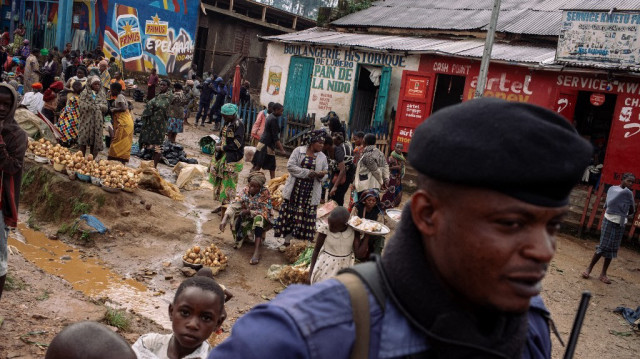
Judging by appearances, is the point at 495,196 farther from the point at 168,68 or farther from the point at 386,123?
the point at 168,68

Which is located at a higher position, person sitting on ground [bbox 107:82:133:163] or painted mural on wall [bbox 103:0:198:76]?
painted mural on wall [bbox 103:0:198:76]

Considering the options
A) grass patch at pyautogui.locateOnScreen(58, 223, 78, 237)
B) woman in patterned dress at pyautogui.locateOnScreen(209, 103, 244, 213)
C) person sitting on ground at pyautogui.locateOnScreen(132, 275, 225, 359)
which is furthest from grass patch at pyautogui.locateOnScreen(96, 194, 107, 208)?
person sitting on ground at pyautogui.locateOnScreen(132, 275, 225, 359)

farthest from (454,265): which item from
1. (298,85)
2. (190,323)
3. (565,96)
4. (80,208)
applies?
(298,85)

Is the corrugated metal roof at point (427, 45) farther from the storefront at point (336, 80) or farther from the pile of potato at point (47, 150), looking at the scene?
the pile of potato at point (47, 150)

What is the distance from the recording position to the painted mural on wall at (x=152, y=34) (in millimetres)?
20359

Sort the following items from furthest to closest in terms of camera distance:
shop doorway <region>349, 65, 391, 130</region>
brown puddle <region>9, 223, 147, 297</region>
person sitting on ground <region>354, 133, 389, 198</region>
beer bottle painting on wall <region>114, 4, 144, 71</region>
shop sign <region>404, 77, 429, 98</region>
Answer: beer bottle painting on wall <region>114, 4, 144, 71</region>, shop doorway <region>349, 65, 391, 130</region>, shop sign <region>404, 77, 429, 98</region>, person sitting on ground <region>354, 133, 389, 198</region>, brown puddle <region>9, 223, 147, 297</region>

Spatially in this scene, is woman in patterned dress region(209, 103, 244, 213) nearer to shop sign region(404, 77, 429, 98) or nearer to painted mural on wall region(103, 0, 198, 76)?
shop sign region(404, 77, 429, 98)

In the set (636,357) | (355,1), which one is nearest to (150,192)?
(636,357)

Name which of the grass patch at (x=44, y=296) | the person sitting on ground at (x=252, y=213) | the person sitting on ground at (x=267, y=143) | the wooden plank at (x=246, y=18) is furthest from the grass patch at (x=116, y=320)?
the wooden plank at (x=246, y=18)

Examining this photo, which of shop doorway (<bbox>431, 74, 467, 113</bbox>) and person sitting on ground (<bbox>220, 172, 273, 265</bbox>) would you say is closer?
person sitting on ground (<bbox>220, 172, 273, 265</bbox>)

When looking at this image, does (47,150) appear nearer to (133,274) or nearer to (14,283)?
(133,274)

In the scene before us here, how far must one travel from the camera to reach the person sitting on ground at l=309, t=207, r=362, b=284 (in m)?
6.03

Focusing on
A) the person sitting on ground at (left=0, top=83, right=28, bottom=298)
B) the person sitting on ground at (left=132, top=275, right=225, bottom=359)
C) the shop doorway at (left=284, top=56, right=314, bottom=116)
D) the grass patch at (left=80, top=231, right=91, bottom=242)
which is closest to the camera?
the person sitting on ground at (left=132, top=275, right=225, bottom=359)

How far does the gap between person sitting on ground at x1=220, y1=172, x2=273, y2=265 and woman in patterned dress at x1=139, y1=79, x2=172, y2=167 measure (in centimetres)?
379
